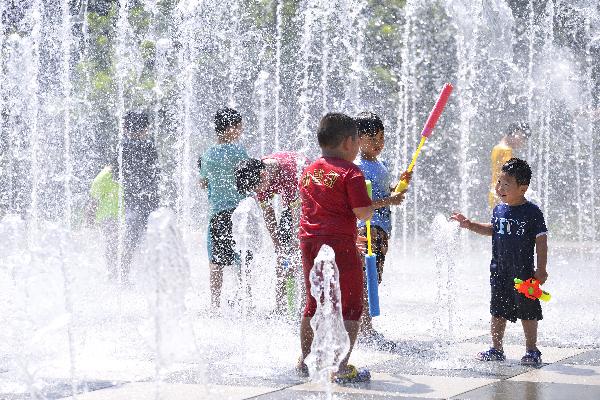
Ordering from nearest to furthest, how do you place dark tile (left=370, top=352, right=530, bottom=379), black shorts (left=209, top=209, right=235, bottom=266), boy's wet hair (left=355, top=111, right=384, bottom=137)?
dark tile (left=370, top=352, right=530, bottom=379) < boy's wet hair (left=355, top=111, right=384, bottom=137) < black shorts (left=209, top=209, right=235, bottom=266)

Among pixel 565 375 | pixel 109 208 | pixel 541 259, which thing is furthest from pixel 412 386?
pixel 109 208

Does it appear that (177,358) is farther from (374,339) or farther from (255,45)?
(255,45)

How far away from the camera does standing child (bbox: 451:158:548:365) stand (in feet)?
17.5

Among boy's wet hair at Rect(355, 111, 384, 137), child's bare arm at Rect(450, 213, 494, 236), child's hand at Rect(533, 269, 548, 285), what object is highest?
boy's wet hair at Rect(355, 111, 384, 137)

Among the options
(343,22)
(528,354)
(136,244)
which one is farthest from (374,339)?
(343,22)

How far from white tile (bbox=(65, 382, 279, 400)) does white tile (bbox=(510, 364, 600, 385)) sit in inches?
45.3

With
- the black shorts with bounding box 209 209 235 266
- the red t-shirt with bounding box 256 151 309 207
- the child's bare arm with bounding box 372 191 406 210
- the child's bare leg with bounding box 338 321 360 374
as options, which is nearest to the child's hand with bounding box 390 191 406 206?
the child's bare arm with bounding box 372 191 406 210

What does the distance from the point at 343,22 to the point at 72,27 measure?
5536mm

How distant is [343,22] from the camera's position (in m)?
15.2

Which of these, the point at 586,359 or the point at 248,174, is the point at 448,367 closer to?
the point at 586,359

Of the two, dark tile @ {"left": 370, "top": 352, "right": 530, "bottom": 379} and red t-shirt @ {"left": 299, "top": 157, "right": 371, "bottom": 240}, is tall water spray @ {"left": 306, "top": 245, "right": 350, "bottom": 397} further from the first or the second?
dark tile @ {"left": 370, "top": 352, "right": 530, "bottom": 379}

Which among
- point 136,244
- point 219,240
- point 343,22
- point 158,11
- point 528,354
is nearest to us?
point 528,354

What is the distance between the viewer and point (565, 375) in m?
4.89

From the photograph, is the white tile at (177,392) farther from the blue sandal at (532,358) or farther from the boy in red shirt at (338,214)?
the blue sandal at (532,358)
